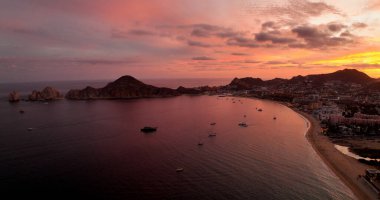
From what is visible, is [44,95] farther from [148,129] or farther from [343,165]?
[343,165]

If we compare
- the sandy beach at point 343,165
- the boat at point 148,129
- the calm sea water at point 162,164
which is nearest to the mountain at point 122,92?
the calm sea water at point 162,164

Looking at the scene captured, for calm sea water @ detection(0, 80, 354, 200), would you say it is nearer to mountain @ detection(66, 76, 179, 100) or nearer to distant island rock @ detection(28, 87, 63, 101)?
distant island rock @ detection(28, 87, 63, 101)

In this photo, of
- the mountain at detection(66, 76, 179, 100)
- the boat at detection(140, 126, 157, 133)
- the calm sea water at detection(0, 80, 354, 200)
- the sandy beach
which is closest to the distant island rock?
the mountain at detection(66, 76, 179, 100)

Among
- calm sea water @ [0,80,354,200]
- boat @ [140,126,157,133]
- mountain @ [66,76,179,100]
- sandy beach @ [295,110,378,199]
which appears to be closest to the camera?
calm sea water @ [0,80,354,200]

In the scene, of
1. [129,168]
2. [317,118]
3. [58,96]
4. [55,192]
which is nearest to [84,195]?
[55,192]

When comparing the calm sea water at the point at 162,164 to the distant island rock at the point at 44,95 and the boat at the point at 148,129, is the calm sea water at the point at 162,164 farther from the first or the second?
the distant island rock at the point at 44,95
